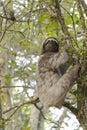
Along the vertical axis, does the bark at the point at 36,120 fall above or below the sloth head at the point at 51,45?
below

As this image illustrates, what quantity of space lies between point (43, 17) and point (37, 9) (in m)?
0.17

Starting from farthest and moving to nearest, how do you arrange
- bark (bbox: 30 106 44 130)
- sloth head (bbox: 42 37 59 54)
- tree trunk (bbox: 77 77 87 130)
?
bark (bbox: 30 106 44 130), sloth head (bbox: 42 37 59 54), tree trunk (bbox: 77 77 87 130)

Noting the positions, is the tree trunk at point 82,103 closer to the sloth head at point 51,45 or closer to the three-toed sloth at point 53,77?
the three-toed sloth at point 53,77

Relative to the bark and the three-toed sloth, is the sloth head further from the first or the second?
the bark

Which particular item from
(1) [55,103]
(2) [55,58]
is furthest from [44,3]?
(1) [55,103]

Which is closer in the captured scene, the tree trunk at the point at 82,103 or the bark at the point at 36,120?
the tree trunk at the point at 82,103

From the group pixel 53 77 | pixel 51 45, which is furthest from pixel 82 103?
pixel 51 45

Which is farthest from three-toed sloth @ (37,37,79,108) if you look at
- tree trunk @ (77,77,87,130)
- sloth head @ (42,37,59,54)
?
tree trunk @ (77,77,87,130)

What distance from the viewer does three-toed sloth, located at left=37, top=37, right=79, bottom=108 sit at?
480cm

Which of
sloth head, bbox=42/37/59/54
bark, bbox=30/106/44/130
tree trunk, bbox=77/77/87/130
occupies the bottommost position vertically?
bark, bbox=30/106/44/130

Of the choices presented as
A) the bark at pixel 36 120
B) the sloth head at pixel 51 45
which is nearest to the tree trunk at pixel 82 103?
the sloth head at pixel 51 45

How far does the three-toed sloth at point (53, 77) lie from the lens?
189 inches

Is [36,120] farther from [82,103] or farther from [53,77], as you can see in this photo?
[82,103]

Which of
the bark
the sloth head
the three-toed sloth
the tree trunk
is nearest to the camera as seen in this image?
the tree trunk
